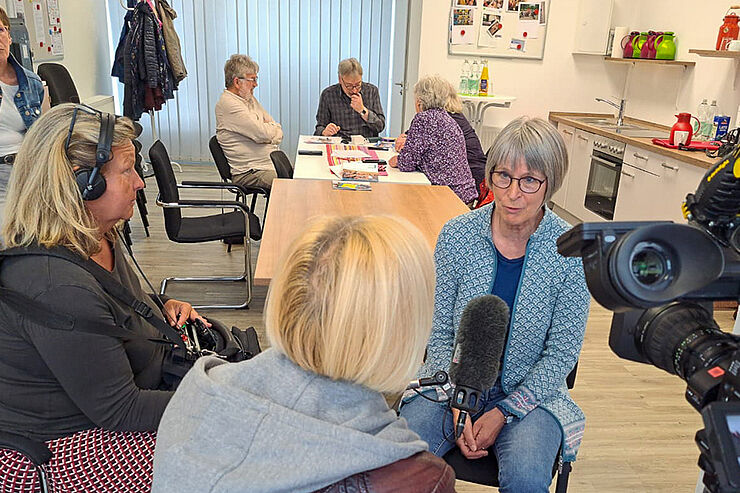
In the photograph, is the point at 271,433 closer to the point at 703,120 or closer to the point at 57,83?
the point at 57,83

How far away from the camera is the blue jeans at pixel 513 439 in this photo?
1.45m

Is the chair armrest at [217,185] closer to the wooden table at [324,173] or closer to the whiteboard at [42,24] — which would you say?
the wooden table at [324,173]

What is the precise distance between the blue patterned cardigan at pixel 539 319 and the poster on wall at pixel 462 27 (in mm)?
4516

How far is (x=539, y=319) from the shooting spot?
1633mm

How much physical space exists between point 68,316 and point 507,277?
3.63 feet

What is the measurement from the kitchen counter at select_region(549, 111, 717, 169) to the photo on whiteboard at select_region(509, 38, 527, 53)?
69 cm

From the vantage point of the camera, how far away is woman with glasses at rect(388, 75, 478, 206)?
11.6ft

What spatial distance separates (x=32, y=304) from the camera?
1.23 metres

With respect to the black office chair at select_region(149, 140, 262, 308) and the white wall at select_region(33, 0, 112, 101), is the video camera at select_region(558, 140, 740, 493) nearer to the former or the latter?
the black office chair at select_region(149, 140, 262, 308)

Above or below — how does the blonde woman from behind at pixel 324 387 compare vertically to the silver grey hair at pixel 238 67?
below

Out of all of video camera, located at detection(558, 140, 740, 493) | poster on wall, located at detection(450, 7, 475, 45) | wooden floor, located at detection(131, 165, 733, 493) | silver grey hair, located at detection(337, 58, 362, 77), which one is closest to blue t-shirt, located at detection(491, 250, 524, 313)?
wooden floor, located at detection(131, 165, 733, 493)

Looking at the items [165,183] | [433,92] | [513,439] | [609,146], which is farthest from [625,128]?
[513,439]

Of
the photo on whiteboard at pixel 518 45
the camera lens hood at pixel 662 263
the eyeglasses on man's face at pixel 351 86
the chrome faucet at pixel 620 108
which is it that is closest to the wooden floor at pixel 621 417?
the camera lens hood at pixel 662 263

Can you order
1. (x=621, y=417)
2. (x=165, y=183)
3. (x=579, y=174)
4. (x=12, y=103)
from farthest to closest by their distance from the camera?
(x=579, y=174), (x=165, y=183), (x=12, y=103), (x=621, y=417)
